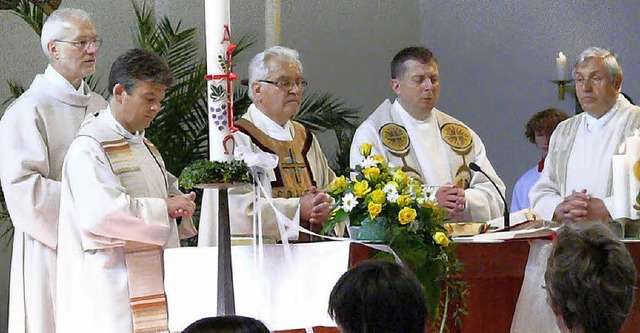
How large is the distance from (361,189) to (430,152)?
64.5 inches

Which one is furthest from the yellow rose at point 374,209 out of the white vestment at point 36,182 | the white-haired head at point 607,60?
the white-haired head at point 607,60

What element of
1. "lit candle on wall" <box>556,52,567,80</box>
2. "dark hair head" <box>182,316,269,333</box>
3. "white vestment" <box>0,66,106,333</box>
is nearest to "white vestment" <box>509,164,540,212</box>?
"lit candle on wall" <box>556,52,567,80</box>

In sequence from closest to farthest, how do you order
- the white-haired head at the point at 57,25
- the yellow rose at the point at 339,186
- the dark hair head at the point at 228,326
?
the dark hair head at the point at 228,326, the yellow rose at the point at 339,186, the white-haired head at the point at 57,25

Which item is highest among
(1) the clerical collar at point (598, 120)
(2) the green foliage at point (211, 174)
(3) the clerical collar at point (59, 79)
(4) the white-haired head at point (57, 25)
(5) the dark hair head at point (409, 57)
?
(4) the white-haired head at point (57, 25)

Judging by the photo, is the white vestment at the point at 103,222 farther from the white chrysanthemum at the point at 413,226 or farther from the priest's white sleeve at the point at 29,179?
the white chrysanthemum at the point at 413,226

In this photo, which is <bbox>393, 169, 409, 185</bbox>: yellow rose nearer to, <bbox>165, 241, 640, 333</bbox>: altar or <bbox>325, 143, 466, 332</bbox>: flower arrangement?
<bbox>325, 143, 466, 332</bbox>: flower arrangement

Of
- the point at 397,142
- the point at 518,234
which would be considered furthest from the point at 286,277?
the point at 397,142

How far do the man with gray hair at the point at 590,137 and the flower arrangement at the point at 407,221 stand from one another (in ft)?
4.76

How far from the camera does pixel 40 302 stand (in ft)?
18.6

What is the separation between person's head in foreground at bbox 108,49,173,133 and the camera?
504cm

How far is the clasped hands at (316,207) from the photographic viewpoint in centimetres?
496

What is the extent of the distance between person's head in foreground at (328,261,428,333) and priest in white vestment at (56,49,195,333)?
199cm

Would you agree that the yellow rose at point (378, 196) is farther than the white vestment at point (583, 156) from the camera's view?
No

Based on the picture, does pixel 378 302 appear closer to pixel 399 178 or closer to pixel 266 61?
pixel 399 178
